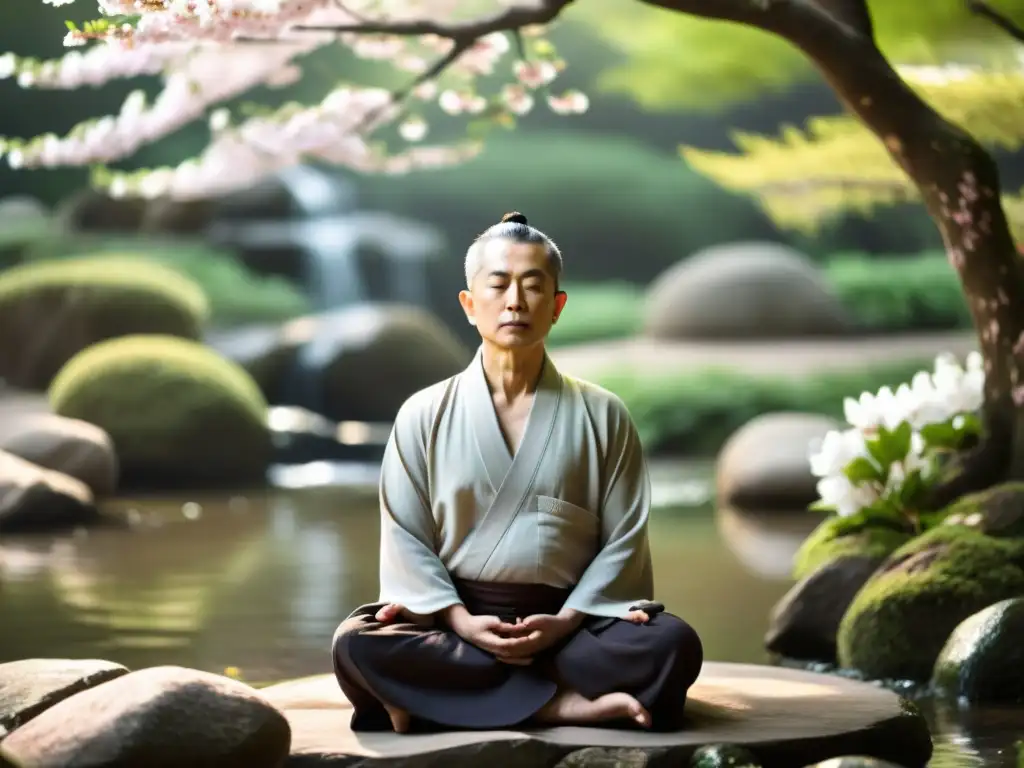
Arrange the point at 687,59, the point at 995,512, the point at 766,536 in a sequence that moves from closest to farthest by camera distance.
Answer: the point at 995,512, the point at 766,536, the point at 687,59

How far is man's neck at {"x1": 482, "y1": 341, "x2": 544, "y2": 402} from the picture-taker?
11.1ft

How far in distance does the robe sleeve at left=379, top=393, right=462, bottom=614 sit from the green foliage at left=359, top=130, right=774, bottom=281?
11653 millimetres

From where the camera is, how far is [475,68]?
6.78 m

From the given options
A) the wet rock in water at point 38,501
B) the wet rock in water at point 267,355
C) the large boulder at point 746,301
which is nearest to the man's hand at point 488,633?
the wet rock in water at point 38,501

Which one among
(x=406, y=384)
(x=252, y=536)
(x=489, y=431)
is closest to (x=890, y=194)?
(x=406, y=384)

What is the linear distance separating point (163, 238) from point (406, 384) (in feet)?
9.92

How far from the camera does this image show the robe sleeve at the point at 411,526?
10.8ft

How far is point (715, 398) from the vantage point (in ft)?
42.1

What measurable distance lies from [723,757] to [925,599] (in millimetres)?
1737

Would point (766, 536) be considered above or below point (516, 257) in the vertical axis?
below

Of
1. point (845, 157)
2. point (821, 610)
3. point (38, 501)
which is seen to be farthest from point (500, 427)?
point (845, 157)

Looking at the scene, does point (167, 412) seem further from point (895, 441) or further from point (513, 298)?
point (513, 298)

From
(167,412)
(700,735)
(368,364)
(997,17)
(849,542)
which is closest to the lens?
(700,735)

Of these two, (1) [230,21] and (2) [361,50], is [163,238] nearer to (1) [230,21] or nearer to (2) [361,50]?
(2) [361,50]
